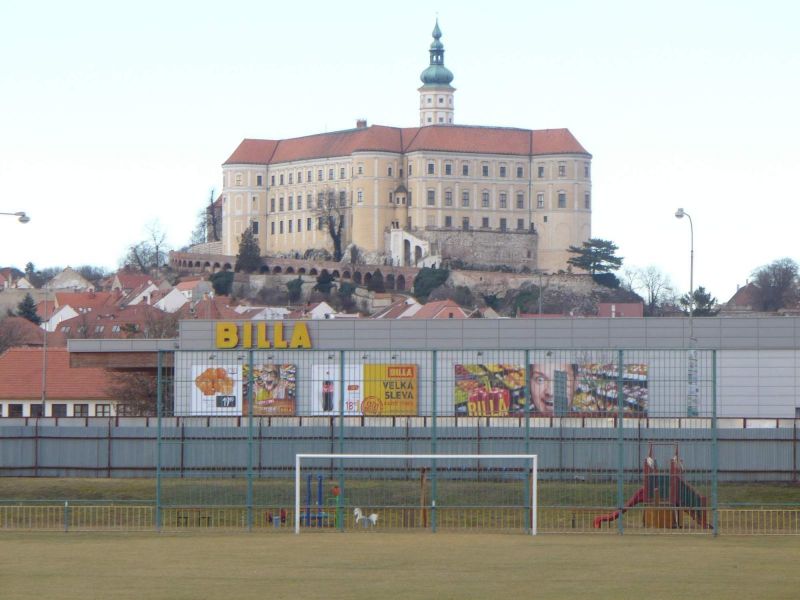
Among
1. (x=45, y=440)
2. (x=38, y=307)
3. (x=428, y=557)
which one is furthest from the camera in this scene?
(x=38, y=307)

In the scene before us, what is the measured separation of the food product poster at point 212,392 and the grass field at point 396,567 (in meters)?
4.19

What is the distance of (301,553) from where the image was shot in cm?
2333

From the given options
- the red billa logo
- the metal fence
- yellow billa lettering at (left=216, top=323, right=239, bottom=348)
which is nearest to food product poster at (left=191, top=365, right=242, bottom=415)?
the metal fence

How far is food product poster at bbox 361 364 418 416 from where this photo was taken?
30719mm

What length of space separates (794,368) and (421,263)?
14101 centimetres

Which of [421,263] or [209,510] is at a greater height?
[421,263]

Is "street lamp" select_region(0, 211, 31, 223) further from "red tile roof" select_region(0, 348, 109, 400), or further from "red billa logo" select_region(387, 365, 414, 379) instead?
"red tile roof" select_region(0, 348, 109, 400)

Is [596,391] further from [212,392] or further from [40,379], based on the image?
[40,379]

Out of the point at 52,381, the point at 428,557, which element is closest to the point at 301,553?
the point at 428,557

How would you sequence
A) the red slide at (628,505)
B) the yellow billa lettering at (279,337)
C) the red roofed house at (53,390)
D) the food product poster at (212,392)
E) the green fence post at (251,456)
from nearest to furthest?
the green fence post at (251,456) < the red slide at (628,505) < the food product poster at (212,392) < the yellow billa lettering at (279,337) < the red roofed house at (53,390)

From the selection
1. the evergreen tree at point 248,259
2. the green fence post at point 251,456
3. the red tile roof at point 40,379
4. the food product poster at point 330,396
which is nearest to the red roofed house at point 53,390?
the red tile roof at point 40,379

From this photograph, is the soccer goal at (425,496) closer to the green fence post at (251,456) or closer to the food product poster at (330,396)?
the green fence post at (251,456)

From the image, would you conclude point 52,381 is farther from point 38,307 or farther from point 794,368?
point 38,307

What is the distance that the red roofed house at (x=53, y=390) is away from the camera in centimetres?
8438
